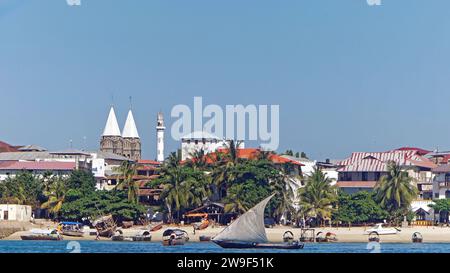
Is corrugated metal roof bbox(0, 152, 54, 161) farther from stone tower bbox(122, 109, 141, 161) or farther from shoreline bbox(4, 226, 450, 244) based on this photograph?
shoreline bbox(4, 226, 450, 244)

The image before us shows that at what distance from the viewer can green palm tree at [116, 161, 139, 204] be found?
219 feet

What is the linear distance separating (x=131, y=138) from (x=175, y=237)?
131 feet

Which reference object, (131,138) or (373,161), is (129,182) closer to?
(373,161)

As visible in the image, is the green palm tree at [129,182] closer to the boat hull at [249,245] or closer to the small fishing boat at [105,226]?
the small fishing boat at [105,226]

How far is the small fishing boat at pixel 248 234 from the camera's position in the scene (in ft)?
172

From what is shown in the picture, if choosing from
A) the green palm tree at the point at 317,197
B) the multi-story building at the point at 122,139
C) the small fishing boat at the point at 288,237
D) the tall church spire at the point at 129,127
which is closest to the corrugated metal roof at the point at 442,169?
the green palm tree at the point at 317,197

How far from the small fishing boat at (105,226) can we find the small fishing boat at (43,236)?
7.28 ft

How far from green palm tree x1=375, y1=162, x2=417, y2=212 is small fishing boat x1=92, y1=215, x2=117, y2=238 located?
582 inches

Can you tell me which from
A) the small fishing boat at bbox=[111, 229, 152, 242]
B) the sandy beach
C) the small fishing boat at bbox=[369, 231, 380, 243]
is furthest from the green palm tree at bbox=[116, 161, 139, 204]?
the small fishing boat at bbox=[369, 231, 380, 243]

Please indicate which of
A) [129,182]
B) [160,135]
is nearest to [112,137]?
[160,135]

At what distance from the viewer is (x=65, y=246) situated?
189 feet

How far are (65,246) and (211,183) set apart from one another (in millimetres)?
11778

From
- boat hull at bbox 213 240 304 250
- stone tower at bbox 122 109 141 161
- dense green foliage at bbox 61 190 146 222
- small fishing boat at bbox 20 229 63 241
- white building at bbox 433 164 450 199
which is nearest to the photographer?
boat hull at bbox 213 240 304 250
